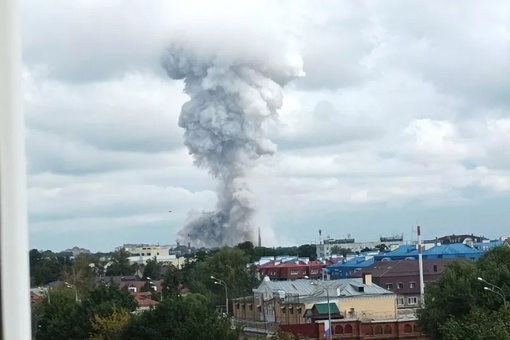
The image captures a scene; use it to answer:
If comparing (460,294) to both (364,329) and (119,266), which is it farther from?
(119,266)

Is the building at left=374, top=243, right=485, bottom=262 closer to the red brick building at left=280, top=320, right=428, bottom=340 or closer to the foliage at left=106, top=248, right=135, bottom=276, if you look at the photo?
the foliage at left=106, top=248, right=135, bottom=276

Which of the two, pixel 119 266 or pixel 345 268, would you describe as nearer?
pixel 345 268

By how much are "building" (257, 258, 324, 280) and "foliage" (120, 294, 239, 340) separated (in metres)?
24.1

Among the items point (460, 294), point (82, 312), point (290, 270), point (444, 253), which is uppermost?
point (444, 253)

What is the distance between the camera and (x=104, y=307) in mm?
21438

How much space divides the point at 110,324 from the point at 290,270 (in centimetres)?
2527

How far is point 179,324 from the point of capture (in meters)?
18.0

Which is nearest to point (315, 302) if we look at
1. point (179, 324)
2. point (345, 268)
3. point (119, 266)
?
point (179, 324)

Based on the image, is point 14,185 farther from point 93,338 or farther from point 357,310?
point 357,310

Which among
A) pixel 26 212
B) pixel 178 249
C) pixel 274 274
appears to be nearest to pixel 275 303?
pixel 274 274

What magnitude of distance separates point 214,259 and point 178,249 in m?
34.6

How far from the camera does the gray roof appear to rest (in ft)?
88.1

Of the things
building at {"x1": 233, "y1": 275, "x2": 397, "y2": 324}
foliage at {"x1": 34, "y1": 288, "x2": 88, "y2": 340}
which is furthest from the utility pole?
building at {"x1": 233, "y1": 275, "x2": 397, "y2": 324}

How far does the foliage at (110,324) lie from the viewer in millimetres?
20219
